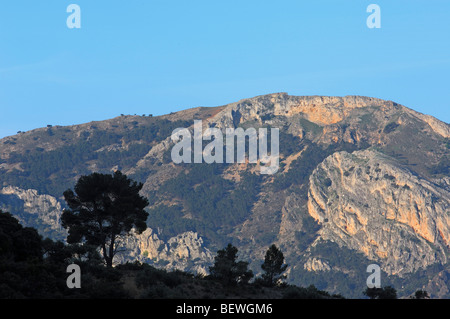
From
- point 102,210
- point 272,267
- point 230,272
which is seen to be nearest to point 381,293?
point 272,267

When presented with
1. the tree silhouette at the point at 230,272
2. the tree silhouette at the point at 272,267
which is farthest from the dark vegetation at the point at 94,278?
the tree silhouette at the point at 272,267

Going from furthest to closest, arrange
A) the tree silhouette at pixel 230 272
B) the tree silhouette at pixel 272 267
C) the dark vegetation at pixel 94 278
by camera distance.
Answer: the tree silhouette at pixel 272 267 < the tree silhouette at pixel 230 272 < the dark vegetation at pixel 94 278

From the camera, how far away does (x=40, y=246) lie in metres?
80.3

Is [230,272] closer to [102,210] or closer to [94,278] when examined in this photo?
[94,278]

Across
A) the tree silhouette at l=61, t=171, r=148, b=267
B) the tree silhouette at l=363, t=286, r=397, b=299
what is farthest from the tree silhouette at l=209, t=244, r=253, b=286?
the tree silhouette at l=61, t=171, r=148, b=267

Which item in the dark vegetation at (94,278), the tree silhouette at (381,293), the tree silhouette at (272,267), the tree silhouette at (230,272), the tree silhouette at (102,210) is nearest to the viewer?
the dark vegetation at (94,278)

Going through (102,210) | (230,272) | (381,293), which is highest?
(102,210)

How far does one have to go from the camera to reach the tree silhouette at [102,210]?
92.4 metres

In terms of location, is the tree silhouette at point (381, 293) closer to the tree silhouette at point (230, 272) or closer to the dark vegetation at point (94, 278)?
the dark vegetation at point (94, 278)

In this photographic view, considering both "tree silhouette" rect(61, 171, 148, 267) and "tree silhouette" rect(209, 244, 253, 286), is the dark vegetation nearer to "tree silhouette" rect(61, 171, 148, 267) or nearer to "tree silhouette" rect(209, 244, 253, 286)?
"tree silhouette" rect(209, 244, 253, 286)

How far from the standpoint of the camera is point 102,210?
93.1 meters
